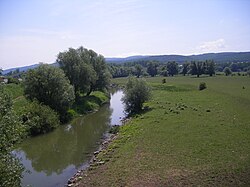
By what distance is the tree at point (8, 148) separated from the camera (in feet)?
37.6

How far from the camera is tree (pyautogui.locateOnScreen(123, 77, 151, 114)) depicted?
44.2 m

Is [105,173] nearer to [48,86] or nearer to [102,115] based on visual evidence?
[48,86]

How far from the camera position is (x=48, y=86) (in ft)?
132

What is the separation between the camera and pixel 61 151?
1134 inches

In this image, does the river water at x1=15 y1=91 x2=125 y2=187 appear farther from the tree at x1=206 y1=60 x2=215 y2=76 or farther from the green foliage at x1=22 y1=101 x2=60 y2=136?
the tree at x1=206 y1=60 x2=215 y2=76

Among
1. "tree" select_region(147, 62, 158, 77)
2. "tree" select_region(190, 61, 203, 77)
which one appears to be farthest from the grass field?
→ "tree" select_region(147, 62, 158, 77)

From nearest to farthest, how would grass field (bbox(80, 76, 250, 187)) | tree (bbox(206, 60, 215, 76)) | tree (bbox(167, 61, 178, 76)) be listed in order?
grass field (bbox(80, 76, 250, 187))
tree (bbox(206, 60, 215, 76))
tree (bbox(167, 61, 178, 76))

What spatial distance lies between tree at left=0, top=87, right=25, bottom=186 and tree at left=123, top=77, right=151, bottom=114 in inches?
1224

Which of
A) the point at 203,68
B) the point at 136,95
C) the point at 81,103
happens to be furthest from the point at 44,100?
the point at 203,68

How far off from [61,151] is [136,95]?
747 inches

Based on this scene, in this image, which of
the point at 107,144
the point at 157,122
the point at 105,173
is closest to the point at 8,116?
the point at 105,173

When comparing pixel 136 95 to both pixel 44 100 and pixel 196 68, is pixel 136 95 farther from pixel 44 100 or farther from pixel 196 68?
pixel 196 68

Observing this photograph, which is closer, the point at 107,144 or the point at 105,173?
the point at 105,173

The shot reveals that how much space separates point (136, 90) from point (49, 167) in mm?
22857
